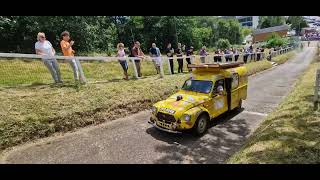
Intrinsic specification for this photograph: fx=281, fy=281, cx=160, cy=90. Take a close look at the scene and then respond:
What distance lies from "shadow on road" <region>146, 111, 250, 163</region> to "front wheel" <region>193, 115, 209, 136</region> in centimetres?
17

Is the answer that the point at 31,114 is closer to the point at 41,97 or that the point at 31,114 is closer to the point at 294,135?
the point at 41,97

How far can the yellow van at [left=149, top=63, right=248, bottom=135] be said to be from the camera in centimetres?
876

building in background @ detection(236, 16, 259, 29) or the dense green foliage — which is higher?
building in background @ detection(236, 16, 259, 29)

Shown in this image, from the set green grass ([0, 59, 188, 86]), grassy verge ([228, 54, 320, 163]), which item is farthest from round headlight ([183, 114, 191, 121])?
green grass ([0, 59, 188, 86])

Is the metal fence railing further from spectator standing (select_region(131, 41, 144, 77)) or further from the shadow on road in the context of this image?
the shadow on road

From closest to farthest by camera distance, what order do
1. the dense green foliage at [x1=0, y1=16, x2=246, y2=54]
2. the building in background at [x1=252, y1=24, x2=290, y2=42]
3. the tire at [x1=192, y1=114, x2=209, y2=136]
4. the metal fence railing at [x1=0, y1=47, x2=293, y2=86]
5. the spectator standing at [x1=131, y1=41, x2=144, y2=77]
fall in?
1. the tire at [x1=192, y1=114, x2=209, y2=136]
2. the metal fence railing at [x1=0, y1=47, x2=293, y2=86]
3. the spectator standing at [x1=131, y1=41, x2=144, y2=77]
4. the dense green foliage at [x1=0, y1=16, x2=246, y2=54]
5. the building in background at [x1=252, y1=24, x2=290, y2=42]

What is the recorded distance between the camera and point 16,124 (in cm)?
800

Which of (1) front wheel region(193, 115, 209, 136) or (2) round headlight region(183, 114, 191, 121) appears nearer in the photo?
(2) round headlight region(183, 114, 191, 121)

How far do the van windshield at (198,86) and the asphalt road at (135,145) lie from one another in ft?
4.46

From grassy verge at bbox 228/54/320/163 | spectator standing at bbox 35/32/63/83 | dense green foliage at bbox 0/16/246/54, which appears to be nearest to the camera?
grassy verge at bbox 228/54/320/163

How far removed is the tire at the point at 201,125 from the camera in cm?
892

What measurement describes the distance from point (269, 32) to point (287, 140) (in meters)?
105
